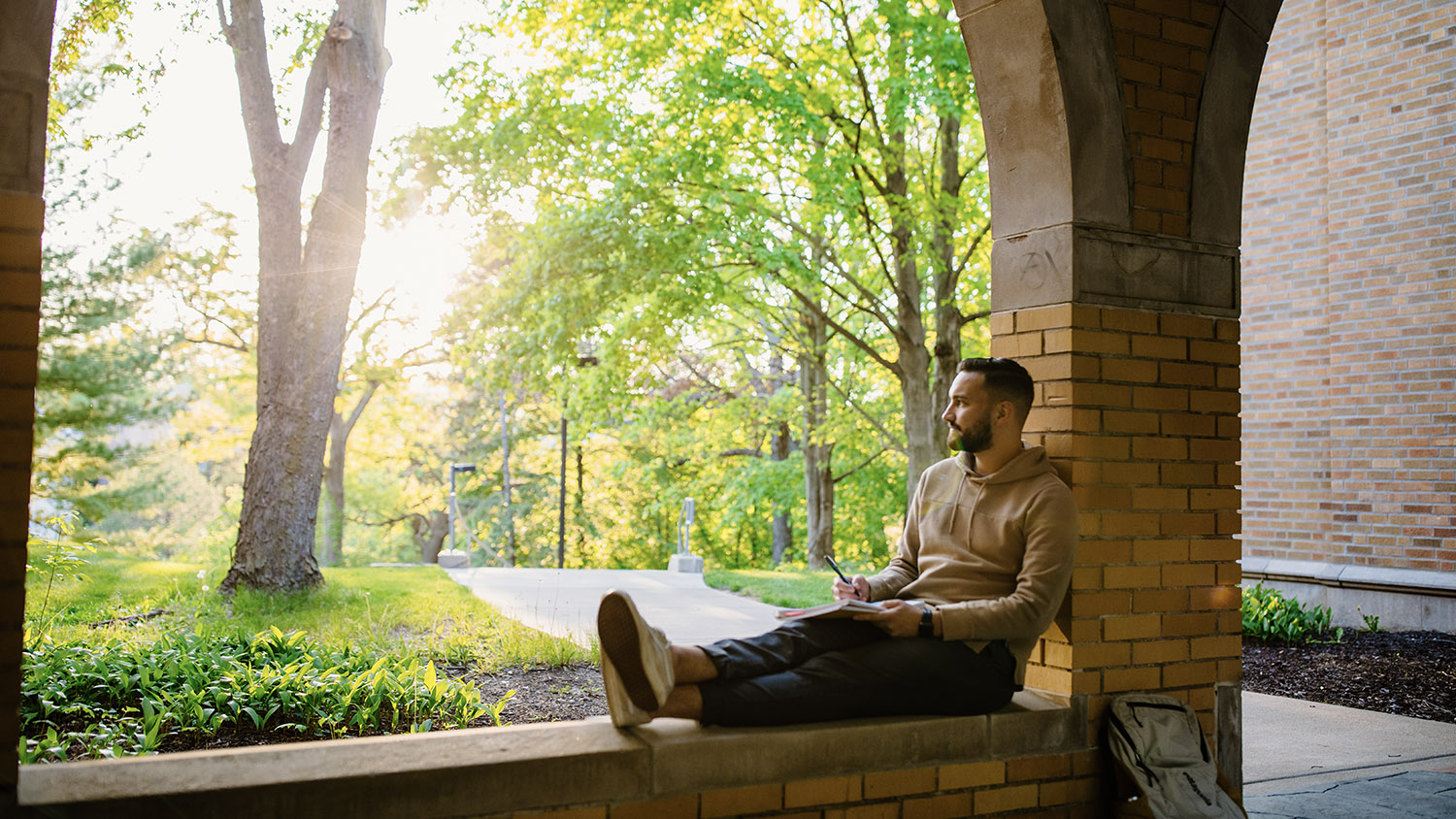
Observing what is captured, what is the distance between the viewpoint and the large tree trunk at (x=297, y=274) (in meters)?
8.21

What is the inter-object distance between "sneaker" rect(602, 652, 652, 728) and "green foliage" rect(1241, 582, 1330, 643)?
6335mm

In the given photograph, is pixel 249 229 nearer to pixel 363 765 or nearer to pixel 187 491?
pixel 363 765

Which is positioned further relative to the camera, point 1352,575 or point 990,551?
point 1352,575

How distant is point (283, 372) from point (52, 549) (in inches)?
131

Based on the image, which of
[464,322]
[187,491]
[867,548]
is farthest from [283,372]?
[187,491]

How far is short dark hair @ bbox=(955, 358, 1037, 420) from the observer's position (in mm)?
3217

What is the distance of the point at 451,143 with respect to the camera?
12.2 meters

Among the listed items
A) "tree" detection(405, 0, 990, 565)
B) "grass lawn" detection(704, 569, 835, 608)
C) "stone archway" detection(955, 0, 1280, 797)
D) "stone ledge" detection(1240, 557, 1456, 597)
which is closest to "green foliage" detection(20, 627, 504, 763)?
"stone archway" detection(955, 0, 1280, 797)

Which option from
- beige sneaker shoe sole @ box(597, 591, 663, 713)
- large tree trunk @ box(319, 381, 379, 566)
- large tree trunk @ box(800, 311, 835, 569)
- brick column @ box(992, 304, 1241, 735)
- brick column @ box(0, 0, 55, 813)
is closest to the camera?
brick column @ box(0, 0, 55, 813)

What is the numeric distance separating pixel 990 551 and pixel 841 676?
0.65 m

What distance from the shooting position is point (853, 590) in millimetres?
3197

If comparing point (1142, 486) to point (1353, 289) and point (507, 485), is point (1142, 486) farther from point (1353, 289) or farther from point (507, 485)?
point (507, 485)

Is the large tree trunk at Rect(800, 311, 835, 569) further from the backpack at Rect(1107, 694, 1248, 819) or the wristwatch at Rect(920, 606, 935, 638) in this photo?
the wristwatch at Rect(920, 606, 935, 638)

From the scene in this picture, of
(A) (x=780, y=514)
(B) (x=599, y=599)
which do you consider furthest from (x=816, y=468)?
(B) (x=599, y=599)
